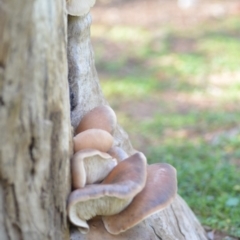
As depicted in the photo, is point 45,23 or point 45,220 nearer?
point 45,23

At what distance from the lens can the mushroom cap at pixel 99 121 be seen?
2.57 m

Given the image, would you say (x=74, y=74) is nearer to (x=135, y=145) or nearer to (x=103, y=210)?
(x=103, y=210)

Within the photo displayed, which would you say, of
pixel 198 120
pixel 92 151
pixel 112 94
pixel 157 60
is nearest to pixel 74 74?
pixel 92 151

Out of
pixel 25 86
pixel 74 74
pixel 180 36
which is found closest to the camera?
pixel 25 86

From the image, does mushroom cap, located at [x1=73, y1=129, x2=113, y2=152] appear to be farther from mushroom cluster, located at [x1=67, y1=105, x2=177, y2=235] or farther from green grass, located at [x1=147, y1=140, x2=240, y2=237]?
green grass, located at [x1=147, y1=140, x2=240, y2=237]

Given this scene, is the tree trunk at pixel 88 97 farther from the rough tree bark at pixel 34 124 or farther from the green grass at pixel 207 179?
the green grass at pixel 207 179

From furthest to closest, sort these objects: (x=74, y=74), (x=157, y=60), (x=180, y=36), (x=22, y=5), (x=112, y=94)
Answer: (x=180, y=36) < (x=157, y=60) < (x=112, y=94) < (x=74, y=74) < (x=22, y=5)

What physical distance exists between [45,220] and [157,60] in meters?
7.37

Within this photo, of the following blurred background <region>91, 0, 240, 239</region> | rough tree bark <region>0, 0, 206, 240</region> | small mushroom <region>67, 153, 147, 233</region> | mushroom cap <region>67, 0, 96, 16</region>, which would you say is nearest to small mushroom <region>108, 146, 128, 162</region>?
small mushroom <region>67, 153, 147, 233</region>

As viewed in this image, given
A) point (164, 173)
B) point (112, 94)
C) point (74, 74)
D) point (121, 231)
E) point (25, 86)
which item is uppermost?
point (25, 86)

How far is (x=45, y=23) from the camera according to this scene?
182cm

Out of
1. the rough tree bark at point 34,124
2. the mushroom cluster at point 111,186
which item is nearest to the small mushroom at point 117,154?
the mushroom cluster at point 111,186

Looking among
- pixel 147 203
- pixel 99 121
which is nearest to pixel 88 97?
pixel 99 121

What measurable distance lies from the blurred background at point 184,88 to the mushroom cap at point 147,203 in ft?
4.36
